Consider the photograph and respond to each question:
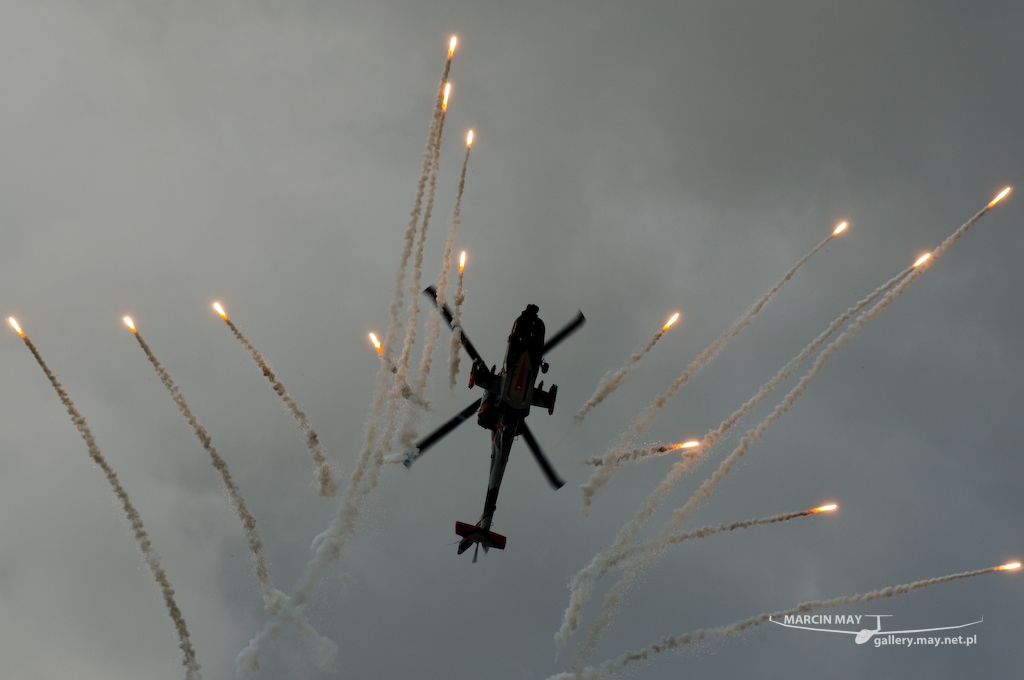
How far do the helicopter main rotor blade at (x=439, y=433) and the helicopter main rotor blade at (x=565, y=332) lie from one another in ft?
23.8

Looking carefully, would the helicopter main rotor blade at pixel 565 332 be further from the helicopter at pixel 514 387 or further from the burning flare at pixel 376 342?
the burning flare at pixel 376 342

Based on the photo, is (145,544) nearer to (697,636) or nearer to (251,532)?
(251,532)

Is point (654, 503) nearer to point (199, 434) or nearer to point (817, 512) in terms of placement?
point (817, 512)

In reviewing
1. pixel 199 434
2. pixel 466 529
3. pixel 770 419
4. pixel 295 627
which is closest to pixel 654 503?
pixel 770 419

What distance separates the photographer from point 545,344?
6525 centimetres

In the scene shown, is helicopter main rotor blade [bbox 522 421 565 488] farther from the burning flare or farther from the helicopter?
the burning flare

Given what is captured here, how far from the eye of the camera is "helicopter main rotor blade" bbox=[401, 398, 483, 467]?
65.2m

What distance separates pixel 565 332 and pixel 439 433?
13.3 meters

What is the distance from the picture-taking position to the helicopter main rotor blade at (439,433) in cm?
6519

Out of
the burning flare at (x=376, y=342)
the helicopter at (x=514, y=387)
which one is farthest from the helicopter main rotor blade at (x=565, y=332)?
the burning flare at (x=376, y=342)

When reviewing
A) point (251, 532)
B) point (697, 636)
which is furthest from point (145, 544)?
point (697, 636)

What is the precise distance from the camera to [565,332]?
64750mm

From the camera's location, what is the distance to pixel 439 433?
65.2m

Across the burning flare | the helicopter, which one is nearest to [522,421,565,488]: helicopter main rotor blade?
the helicopter
